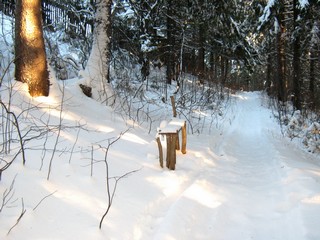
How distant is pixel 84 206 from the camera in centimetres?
330

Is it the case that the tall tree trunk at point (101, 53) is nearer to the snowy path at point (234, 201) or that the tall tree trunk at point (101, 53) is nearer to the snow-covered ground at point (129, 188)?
the snow-covered ground at point (129, 188)

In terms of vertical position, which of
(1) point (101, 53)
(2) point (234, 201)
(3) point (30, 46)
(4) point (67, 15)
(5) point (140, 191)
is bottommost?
(2) point (234, 201)

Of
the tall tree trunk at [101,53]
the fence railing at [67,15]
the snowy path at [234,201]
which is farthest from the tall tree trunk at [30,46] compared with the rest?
the fence railing at [67,15]

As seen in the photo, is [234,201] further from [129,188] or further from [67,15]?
[67,15]

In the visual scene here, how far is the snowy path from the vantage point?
3.43 m

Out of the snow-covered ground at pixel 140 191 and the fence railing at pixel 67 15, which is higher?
the fence railing at pixel 67 15

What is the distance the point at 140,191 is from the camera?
4.05m

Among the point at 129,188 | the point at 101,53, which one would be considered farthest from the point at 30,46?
the point at 129,188

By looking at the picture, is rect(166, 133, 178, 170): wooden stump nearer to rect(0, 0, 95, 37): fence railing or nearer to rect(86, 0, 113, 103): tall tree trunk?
rect(86, 0, 113, 103): tall tree trunk

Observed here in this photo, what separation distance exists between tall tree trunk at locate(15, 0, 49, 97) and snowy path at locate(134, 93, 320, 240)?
290 centimetres

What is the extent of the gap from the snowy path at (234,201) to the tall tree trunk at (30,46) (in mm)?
2896

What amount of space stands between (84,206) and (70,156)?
1.06 m

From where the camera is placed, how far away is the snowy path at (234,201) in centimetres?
343

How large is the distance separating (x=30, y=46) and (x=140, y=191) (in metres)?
3.37
